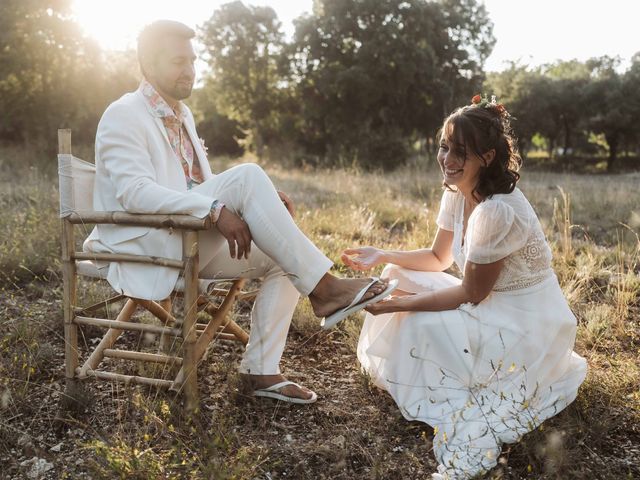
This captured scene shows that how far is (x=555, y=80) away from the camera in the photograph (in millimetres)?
30453

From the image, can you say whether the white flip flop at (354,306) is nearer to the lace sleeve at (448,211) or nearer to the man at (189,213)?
the man at (189,213)

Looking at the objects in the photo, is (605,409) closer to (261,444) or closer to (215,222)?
(261,444)

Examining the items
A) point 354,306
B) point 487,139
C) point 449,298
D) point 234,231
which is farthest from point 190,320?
point 487,139

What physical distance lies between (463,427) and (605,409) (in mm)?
750

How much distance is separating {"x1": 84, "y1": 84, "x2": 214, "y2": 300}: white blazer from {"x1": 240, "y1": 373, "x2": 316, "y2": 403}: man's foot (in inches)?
24.6

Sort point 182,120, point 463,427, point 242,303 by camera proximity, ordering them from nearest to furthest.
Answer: point 463,427, point 182,120, point 242,303

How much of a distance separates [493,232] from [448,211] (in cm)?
56

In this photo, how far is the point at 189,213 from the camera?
2398 millimetres

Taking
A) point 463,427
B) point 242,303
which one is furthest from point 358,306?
point 242,303

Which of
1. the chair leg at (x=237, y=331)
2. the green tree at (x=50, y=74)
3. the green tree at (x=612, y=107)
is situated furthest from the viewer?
the green tree at (x=612, y=107)

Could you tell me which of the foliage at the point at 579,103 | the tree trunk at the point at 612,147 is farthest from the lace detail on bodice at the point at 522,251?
the tree trunk at the point at 612,147

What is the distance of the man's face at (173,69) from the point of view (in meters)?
2.78

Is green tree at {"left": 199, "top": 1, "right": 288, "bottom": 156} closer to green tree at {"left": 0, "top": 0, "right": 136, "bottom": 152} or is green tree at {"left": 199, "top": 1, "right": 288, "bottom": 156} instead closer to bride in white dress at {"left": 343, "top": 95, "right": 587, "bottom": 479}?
green tree at {"left": 0, "top": 0, "right": 136, "bottom": 152}

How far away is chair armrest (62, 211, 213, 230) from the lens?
236cm
